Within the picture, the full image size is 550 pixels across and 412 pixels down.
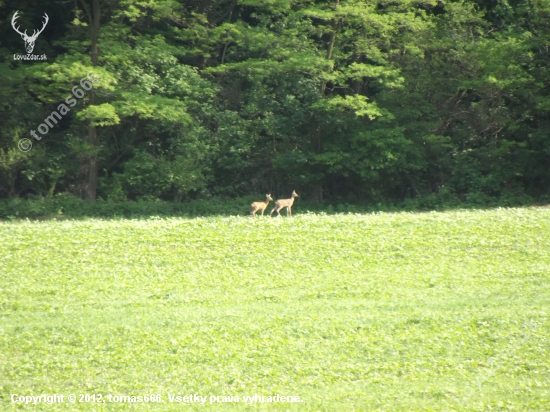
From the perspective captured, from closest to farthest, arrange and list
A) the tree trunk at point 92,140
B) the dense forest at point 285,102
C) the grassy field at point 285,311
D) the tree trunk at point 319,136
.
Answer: the grassy field at point 285,311 < the dense forest at point 285,102 < the tree trunk at point 92,140 < the tree trunk at point 319,136

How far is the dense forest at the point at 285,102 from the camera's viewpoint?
29.6 m

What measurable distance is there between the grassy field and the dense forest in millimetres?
9941

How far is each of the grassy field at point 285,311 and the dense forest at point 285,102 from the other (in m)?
9.94

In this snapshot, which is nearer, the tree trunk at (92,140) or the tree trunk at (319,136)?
the tree trunk at (92,140)

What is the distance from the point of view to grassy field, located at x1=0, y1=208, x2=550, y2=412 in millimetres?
10844

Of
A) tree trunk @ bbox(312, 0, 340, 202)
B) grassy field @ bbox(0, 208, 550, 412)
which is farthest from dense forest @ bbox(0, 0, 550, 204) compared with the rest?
grassy field @ bbox(0, 208, 550, 412)

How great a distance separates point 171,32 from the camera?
33312 millimetres

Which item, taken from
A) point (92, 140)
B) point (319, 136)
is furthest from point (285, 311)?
point (92, 140)

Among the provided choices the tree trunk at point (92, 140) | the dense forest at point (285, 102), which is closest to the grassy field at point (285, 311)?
the dense forest at point (285, 102)

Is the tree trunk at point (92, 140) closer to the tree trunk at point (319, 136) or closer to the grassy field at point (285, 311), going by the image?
the tree trunk at point (319, 136)

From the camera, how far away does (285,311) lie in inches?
547

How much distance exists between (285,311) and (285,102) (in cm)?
1857

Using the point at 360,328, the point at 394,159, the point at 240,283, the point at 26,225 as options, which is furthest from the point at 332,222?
the point at 394,159

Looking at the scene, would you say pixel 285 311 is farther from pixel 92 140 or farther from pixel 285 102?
pixel 92 140
